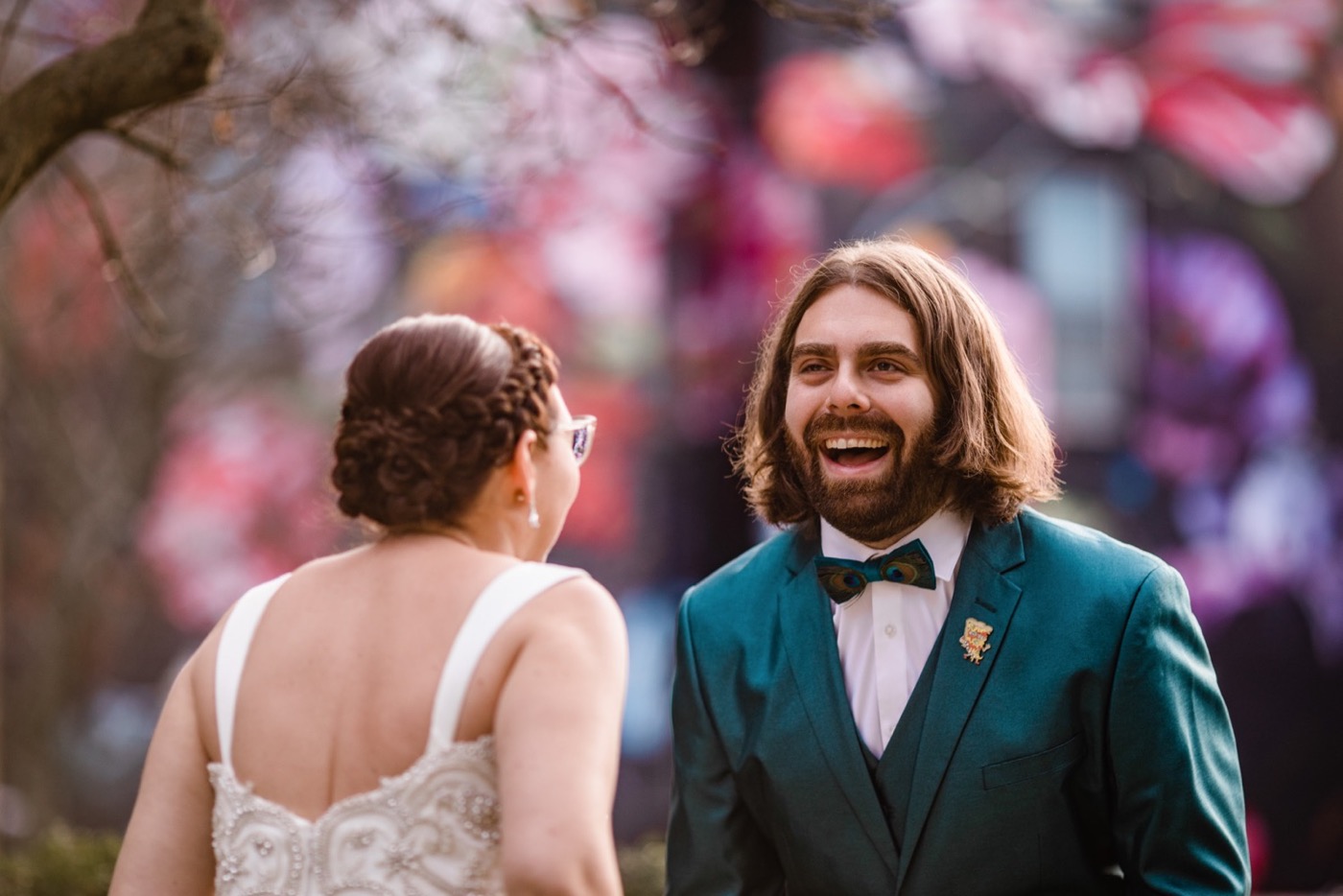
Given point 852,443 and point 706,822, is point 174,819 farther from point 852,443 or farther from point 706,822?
point 852,443

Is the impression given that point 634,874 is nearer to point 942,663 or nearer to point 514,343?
point 942,663

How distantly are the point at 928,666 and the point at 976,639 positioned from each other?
12 centimetres

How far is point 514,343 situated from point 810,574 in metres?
1.09

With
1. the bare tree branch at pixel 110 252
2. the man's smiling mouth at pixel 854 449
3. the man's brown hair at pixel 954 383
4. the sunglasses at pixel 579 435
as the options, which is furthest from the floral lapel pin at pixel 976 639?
the bare tree branch at pixel 110 252

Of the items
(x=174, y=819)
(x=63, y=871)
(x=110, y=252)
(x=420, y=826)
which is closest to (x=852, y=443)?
(x=420, y=826)

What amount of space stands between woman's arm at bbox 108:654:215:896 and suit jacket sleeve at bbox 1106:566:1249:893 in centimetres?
180

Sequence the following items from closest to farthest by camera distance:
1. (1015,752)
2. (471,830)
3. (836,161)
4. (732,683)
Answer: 1. (471,830)
2. (1015,752)
3. (732,683)
4. (836,161)

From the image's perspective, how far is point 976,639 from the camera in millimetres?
3500

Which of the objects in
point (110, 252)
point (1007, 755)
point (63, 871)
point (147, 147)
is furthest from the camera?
Answer: point (63, 871)

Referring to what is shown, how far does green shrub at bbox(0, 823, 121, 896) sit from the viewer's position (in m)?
5.79

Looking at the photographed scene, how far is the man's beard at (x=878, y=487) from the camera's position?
3.58 m

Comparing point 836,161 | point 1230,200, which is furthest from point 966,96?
point 1230,200

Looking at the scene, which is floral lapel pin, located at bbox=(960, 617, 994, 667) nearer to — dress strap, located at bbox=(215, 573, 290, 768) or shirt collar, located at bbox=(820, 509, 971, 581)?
shirt collar, located at bbox=(820, 509, 971, 581)

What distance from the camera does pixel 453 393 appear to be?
2863mm
